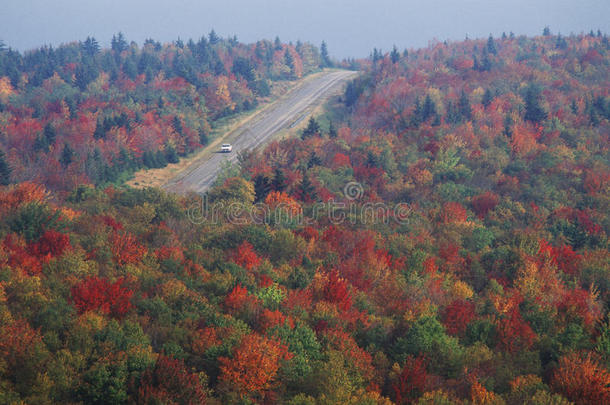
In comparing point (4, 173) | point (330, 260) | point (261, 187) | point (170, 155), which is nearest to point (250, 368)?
point (330, 260)

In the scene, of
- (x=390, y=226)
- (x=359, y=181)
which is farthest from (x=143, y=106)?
(x=390, y=226)

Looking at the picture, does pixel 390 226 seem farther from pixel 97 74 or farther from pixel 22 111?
pixel 97 74

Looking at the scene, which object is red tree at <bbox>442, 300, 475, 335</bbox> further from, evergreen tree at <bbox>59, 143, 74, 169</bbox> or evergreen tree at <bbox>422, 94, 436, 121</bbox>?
evergreen tree at <bbox>422, 94, 436, 121</bbox>

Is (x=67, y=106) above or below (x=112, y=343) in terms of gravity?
above

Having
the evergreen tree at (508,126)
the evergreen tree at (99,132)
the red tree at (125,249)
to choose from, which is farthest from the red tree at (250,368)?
the evergreen tree at (508,126)

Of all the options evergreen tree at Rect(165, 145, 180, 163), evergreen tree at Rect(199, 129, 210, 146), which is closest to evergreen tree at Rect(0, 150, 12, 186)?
evergreen tree at Rect(165, 145, 180, 163)

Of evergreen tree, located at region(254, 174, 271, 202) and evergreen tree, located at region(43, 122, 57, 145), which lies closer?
evergreen tree, located at region(254, 174, 271, 202)

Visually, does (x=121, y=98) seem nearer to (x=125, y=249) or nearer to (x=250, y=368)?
(x=125, y=249)

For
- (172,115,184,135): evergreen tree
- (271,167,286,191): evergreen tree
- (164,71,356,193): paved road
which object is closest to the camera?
(271,167,286,191): evergreen tree
